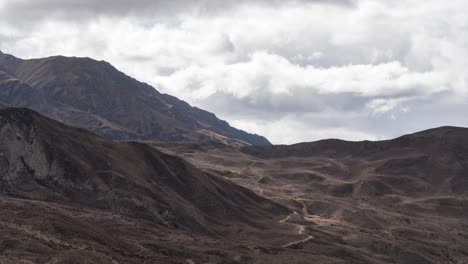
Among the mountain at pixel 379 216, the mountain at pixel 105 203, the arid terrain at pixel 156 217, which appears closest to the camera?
the mountain at pixel 105 203

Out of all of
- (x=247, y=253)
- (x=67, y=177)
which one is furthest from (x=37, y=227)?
(x=67, y=177)

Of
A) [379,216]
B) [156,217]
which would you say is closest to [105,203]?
[156,217]

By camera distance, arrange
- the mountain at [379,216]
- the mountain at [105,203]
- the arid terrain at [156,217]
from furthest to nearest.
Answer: the mountain at [379,216] < the arid terrain at [156,217] < the mountain at [105,203]

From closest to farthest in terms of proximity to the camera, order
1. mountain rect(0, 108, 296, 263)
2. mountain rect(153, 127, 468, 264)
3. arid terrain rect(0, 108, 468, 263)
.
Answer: mountain rect(0, 108, 296, 263)
arid terrain rect(0, 108, 468, 263)
mountain rect(153, 127, 468, 264)

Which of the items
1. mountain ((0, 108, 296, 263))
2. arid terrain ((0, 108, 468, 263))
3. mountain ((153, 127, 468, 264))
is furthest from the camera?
mountain ((153, 127, 468, 264))

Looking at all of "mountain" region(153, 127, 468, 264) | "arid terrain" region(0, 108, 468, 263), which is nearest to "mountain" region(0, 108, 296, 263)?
"arid terrain" region(0, 108, 468, 263)

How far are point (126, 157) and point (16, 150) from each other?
83.9ft

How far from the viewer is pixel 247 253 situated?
269 ft

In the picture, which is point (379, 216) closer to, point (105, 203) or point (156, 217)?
point (156, 217)

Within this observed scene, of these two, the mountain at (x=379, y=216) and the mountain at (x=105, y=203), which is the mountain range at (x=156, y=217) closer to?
the mountain at (x=105, y=203)

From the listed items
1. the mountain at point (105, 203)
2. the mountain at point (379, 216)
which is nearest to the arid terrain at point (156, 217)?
the mountain at point (105, 203)

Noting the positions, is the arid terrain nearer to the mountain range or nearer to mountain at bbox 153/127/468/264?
the mountain range

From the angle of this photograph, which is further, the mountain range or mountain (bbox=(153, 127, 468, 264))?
mountain (bbox=(153, 127, 468, 264))

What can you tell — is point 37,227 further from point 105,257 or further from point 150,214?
point 150,214
